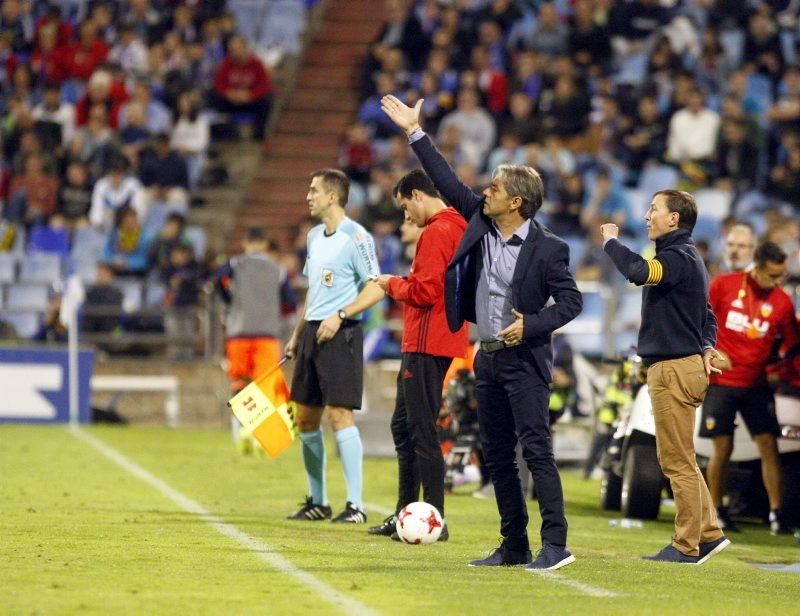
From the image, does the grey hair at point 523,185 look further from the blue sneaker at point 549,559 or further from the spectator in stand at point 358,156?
the spectator in stand at point 358,156

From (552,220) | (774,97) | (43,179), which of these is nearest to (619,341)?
(552,220)

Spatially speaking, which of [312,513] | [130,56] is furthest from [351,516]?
[130,56]

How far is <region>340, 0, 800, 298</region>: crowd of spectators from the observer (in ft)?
75.2

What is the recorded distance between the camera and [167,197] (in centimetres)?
2544

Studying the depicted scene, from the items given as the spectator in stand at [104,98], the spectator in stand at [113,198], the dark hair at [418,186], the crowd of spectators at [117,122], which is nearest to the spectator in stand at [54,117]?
the crowd of spectators at [117,122]

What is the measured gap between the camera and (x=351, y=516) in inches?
455

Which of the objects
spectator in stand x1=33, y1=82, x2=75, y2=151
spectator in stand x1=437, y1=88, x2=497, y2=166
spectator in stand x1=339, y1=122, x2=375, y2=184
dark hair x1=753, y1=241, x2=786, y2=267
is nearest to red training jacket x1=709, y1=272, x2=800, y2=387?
dark hair x1=753, y1=241, x2=786, y2=267

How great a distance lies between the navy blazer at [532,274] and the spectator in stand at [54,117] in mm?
17722

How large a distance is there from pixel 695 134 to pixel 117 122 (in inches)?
358

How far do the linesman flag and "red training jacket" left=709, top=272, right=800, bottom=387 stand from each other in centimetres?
307

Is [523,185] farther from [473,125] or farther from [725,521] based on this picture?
[473,125]

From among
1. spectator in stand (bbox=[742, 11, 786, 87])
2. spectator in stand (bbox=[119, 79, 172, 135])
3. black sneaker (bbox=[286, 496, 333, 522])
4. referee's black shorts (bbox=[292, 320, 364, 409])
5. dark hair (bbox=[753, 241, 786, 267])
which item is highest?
spectator in stand (bbox=[742, 11, 786, 87])

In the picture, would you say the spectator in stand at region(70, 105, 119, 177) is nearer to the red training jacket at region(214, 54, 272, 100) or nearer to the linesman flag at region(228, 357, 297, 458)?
the red training jacket at region(214, 54, 272, 100)

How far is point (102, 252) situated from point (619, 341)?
25.6ft
